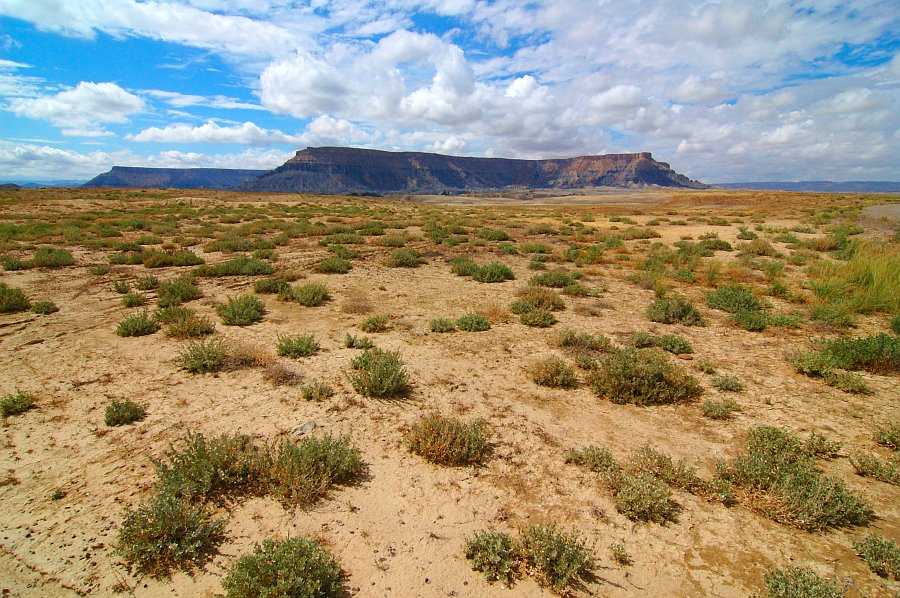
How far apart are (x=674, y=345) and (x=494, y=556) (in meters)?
5.45

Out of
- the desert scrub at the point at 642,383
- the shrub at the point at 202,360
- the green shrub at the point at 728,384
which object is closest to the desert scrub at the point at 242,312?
the shrub at the point at 202,360

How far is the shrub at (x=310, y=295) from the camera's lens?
30.6ft

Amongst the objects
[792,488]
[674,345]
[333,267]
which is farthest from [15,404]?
[674,345]

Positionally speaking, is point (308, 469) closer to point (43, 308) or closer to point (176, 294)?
point (176, 294)

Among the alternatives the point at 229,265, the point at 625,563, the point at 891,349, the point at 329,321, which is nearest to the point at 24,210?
the point at 229,265

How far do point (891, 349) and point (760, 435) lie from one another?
365 centimetres

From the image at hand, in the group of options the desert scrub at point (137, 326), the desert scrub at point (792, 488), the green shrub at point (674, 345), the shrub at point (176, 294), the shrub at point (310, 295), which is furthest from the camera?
the shrub at point (310, 295)

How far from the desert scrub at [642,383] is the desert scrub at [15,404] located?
714 cm

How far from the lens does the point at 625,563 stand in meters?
3.20

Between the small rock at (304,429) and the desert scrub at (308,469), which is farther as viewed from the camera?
the small rock at (304,429)

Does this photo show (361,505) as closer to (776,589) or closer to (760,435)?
(776,589)

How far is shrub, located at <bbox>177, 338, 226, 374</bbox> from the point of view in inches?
235

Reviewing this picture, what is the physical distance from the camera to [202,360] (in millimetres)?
6008

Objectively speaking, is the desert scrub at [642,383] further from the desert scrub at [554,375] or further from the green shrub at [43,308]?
the green shrub at [43,308]
